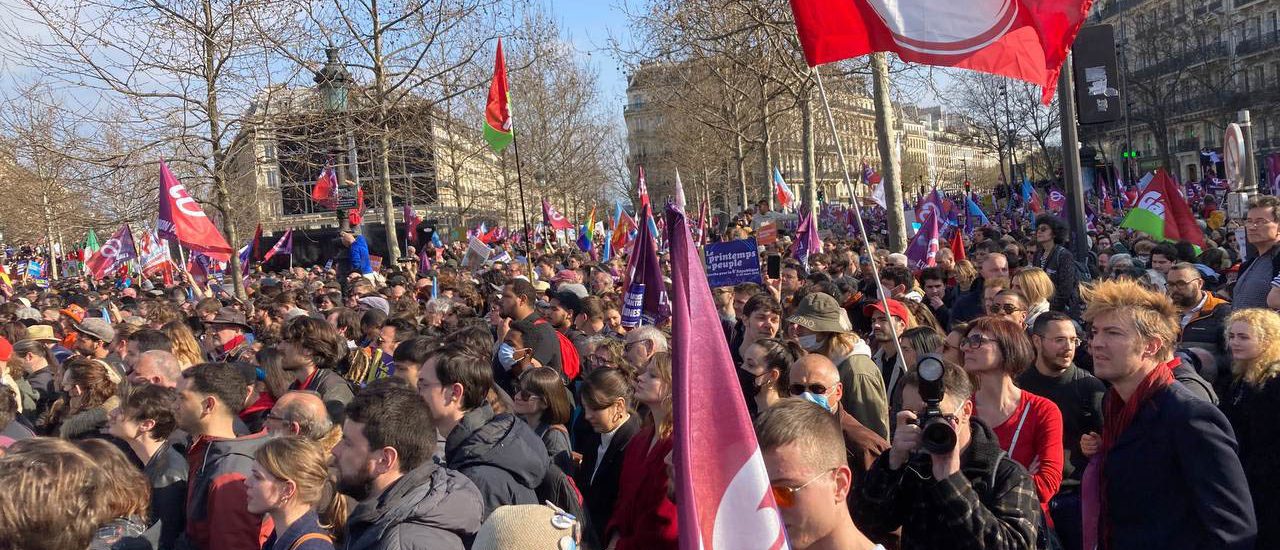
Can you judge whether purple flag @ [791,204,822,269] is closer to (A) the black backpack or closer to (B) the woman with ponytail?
(A) the black backpack

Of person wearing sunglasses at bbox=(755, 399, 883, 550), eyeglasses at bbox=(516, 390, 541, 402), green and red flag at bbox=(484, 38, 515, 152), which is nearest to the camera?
person wearing sunglasses at bbox=(755, 399, 883, 550)

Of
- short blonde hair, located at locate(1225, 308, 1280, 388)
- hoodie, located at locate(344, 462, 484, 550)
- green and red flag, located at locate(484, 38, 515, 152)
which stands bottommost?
hoodie, located at locate(344, 462, 484, 550)

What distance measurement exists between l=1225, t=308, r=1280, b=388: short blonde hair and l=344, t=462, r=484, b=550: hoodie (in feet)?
9.87

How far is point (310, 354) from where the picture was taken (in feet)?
21.8

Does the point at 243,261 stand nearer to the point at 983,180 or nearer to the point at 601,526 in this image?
the point at 601,526

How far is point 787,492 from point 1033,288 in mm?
4737

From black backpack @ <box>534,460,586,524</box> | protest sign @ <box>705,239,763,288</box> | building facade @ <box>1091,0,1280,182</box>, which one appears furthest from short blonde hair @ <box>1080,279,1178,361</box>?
building facade @ <box>1091,0,1280,182</box>

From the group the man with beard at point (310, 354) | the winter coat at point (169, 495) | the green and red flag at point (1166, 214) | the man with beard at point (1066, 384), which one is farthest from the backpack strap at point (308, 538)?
the green and red flag at point (1166, 214)

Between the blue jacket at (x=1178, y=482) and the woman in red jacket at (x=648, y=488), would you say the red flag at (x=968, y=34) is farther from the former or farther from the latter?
the blue jacket at (x=1178, y=482)

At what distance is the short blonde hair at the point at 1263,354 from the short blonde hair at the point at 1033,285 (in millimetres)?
2308

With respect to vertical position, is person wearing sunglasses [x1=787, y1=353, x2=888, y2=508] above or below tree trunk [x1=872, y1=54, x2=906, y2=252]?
below

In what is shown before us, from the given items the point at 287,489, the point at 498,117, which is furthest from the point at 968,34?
the point at 498,117

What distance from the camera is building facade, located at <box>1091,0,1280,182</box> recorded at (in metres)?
49.5

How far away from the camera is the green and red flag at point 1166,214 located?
1177 centimetres
